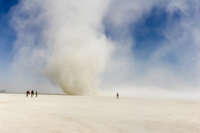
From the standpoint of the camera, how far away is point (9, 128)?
9250mm

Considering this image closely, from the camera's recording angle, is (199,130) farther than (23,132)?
Yes

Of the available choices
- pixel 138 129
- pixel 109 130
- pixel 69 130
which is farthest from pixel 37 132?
pixel 138 129

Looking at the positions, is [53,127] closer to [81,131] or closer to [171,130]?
[81,131]

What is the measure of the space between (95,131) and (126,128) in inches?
75.4

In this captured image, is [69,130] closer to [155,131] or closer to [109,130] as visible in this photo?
[109,130]

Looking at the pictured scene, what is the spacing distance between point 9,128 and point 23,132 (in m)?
1.20

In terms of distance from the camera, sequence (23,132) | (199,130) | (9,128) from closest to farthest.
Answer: (23,132) → (9,128) → (199,130)

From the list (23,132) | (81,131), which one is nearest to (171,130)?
(81,131)

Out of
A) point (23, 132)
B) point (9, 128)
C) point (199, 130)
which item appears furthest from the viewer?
point (199, 130)

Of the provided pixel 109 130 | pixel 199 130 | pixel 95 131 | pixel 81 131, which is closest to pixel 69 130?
pixel 81 131

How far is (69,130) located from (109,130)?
6.76 ft

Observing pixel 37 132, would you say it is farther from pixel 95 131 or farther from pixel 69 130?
pixel 95 131

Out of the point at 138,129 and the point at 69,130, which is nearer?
the point at 69,130

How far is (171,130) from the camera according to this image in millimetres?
9773
